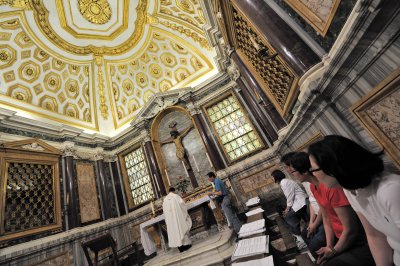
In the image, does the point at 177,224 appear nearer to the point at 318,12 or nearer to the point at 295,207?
the point at 295,207

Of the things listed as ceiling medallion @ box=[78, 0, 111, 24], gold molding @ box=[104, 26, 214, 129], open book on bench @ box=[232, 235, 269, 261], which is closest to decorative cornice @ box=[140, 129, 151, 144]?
gold molding @ box=[104, 26, 214, 129]

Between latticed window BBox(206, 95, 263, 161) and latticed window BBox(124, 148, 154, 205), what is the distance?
399cm

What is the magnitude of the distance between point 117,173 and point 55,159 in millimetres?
2799

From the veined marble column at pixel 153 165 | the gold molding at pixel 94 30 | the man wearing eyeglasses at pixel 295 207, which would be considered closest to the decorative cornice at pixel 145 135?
the veined marble column at pixel 153 165

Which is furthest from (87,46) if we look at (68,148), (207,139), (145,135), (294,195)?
(294,195)

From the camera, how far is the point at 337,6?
1846 mm

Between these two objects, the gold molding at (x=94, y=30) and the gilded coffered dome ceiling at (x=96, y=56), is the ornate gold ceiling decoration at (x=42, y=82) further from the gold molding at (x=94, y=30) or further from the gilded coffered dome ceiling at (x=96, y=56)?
the gold molding at (x=94, y=30)

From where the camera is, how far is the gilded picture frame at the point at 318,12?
193 cm

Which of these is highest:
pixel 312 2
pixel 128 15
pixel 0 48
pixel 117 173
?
pixel 128 15

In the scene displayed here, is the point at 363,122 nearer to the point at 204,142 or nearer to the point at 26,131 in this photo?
the point at 204,142

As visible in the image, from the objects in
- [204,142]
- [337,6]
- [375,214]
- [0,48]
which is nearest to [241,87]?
[204,142]

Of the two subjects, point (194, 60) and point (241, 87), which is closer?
point (241, 87)

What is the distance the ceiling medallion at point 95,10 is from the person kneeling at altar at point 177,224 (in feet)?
30.0

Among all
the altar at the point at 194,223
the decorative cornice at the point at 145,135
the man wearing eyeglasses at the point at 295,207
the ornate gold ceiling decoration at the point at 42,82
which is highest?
the ornate gold ceiling decoration at the point at 42,82
